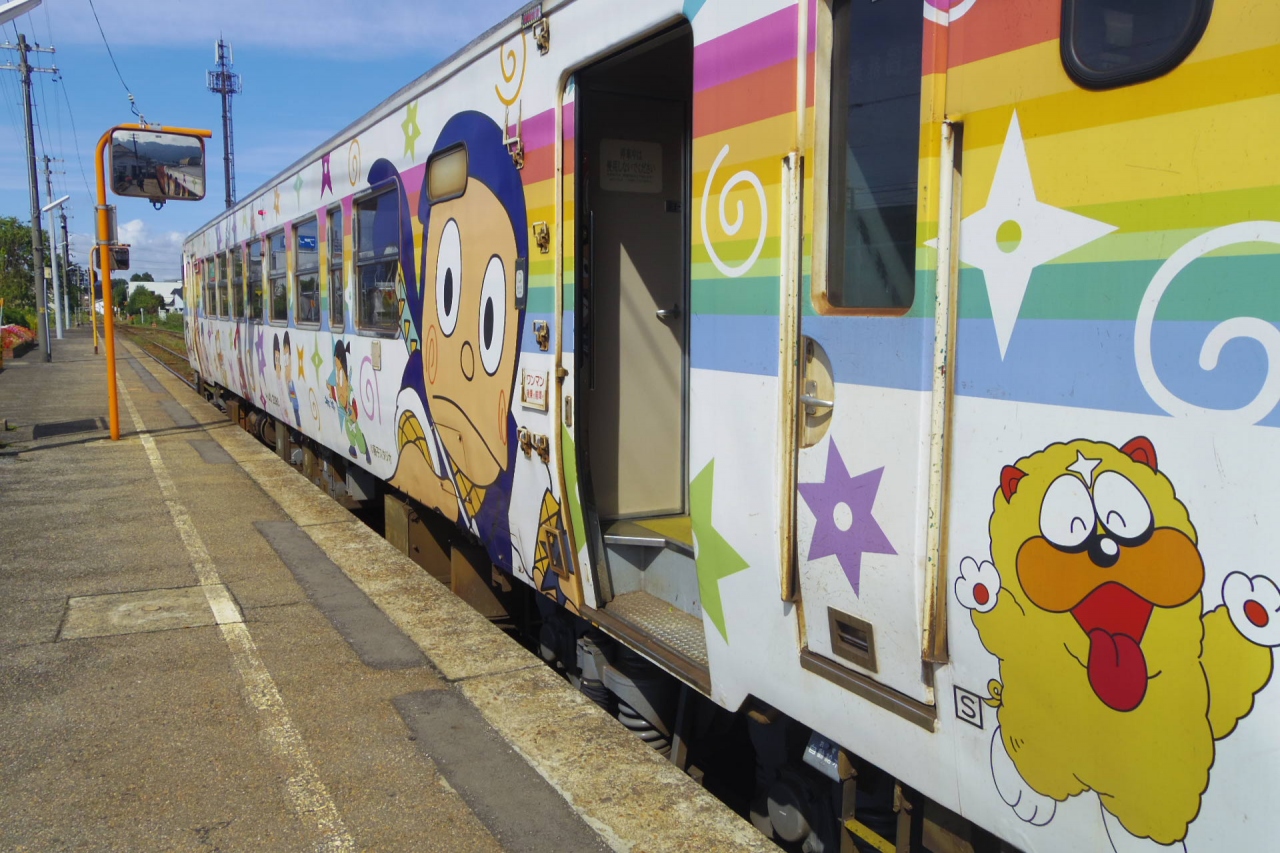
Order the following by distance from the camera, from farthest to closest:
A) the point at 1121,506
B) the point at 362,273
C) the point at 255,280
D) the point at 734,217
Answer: the point at 255,280, the point at 362,273, the point at 734,217, the point at 1121,506

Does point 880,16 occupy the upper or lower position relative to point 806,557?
upper

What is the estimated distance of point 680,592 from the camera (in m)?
3.92

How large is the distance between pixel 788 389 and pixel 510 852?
1.62m

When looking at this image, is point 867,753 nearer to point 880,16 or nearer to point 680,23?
point 880,16

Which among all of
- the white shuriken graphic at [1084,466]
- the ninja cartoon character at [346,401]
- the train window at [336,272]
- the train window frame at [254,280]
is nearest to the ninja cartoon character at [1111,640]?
the white shuriken graphic at [1084,466]

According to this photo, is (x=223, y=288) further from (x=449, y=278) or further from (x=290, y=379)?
(x=449, y=278)

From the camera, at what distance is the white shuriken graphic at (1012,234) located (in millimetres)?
1978

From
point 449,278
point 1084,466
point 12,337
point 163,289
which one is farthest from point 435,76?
point 163,289

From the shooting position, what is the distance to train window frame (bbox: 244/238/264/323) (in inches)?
451

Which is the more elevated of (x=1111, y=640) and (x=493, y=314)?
(x=493, y=314)

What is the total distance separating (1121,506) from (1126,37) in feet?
2.81

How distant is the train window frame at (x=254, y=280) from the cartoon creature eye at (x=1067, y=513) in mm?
10635

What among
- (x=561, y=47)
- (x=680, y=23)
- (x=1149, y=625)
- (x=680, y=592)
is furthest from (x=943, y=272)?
(x=561, y=47)

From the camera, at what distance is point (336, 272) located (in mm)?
7684
